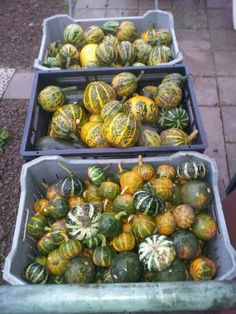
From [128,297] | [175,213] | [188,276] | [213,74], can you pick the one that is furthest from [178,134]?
[213,74]

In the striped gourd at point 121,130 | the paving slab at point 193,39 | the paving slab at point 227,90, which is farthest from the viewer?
the paving slab at point 193,39

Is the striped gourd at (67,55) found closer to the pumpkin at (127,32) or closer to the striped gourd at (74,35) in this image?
the striped gourd at (74,35)

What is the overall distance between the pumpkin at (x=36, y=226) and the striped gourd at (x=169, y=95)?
46.1 inches

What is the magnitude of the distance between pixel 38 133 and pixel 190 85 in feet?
3.84

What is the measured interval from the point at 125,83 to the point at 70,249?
4.21 ft

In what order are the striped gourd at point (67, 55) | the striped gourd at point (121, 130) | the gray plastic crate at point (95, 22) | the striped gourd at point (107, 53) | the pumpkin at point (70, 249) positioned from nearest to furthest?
the pumpkin at point (70, 249), the striped gourd at point (121, 130), the striped gourd at point (107, 53), the striped gourd at point (67, 55), the gray plastic crate at point (95, 22)

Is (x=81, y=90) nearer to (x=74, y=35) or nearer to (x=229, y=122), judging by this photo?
(x=74, y=35)

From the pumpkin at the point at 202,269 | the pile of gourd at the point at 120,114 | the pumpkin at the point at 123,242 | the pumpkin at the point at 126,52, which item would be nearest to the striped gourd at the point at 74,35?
the pumpkin at the point at 126,52

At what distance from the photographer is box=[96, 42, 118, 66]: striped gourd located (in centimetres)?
282

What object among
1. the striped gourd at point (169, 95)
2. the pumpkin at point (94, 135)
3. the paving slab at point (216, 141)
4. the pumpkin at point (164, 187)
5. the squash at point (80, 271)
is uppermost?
the striped gourd at point (169, 95)

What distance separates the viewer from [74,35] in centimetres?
313

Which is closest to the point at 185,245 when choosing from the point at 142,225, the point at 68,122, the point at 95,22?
the point at 142,225

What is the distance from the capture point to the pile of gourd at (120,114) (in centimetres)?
228

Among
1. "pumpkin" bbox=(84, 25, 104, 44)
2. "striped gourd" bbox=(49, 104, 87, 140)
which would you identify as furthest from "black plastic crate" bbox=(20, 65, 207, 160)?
"pumpkin" bbox=(84, 25, 104, 44)
